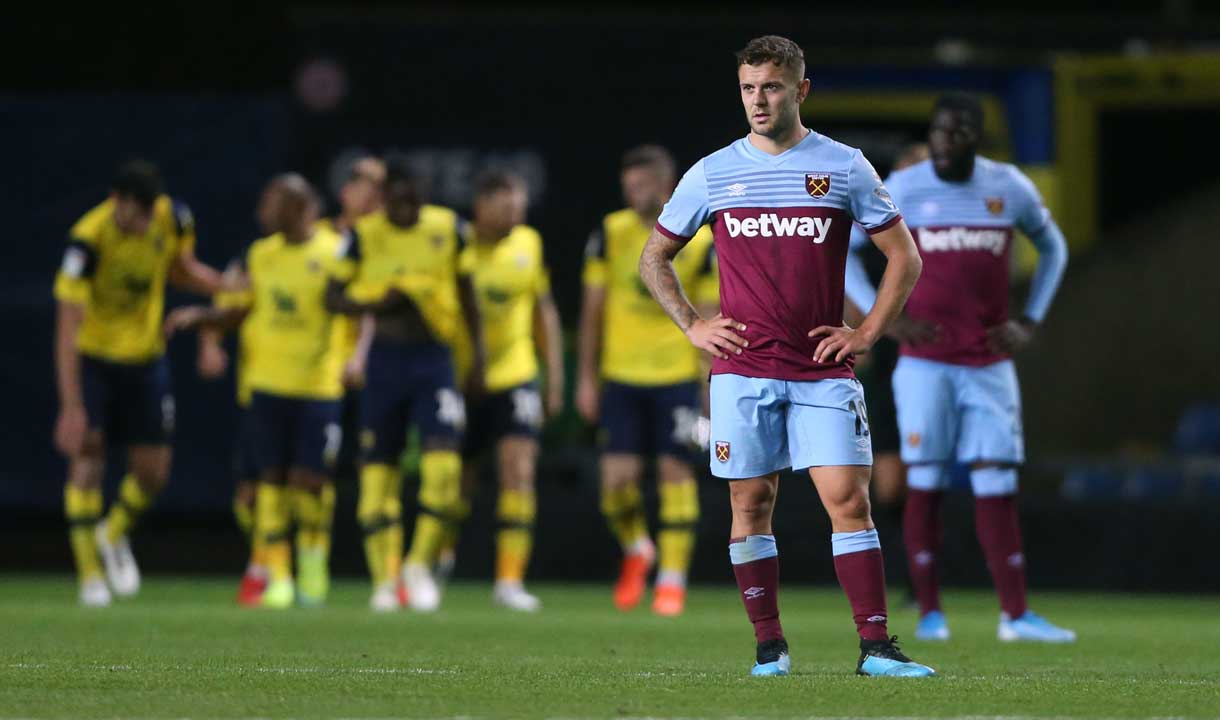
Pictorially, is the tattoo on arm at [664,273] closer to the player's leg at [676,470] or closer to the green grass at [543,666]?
the green grass at [543,666]

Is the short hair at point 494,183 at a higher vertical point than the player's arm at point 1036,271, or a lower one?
higher

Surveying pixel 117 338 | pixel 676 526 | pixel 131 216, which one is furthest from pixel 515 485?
pixel 131 216

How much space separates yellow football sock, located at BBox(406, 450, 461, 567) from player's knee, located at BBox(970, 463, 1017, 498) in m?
3.30

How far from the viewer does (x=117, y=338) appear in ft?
40.9

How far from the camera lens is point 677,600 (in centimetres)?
1169

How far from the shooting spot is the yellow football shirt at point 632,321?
12.0 meters

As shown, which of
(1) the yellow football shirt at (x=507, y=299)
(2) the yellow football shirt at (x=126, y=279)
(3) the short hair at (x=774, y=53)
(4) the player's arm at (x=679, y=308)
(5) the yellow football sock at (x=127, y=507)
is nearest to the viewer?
(3) the short hair at (x=774, y=53)

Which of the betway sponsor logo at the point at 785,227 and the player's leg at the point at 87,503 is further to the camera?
the player's leg at the point at 87,503

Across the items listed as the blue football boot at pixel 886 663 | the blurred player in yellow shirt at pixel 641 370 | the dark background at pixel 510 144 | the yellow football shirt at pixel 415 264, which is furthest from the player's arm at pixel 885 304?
the dark background at pixel 510 144

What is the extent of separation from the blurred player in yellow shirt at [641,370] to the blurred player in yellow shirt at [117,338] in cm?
241

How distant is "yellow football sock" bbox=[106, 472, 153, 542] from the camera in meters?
13.0

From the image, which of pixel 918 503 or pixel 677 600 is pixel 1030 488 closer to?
pixel 677 600

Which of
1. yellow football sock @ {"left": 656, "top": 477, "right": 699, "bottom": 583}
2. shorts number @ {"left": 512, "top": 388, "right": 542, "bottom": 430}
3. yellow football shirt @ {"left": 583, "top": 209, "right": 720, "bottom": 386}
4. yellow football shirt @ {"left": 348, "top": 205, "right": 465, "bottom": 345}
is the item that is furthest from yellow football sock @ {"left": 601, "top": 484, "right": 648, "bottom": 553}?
yellow football shirt @ {"left": 348, "top": 205, "right": 465, "bottom": 345}

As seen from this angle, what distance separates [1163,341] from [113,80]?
9.76 m
